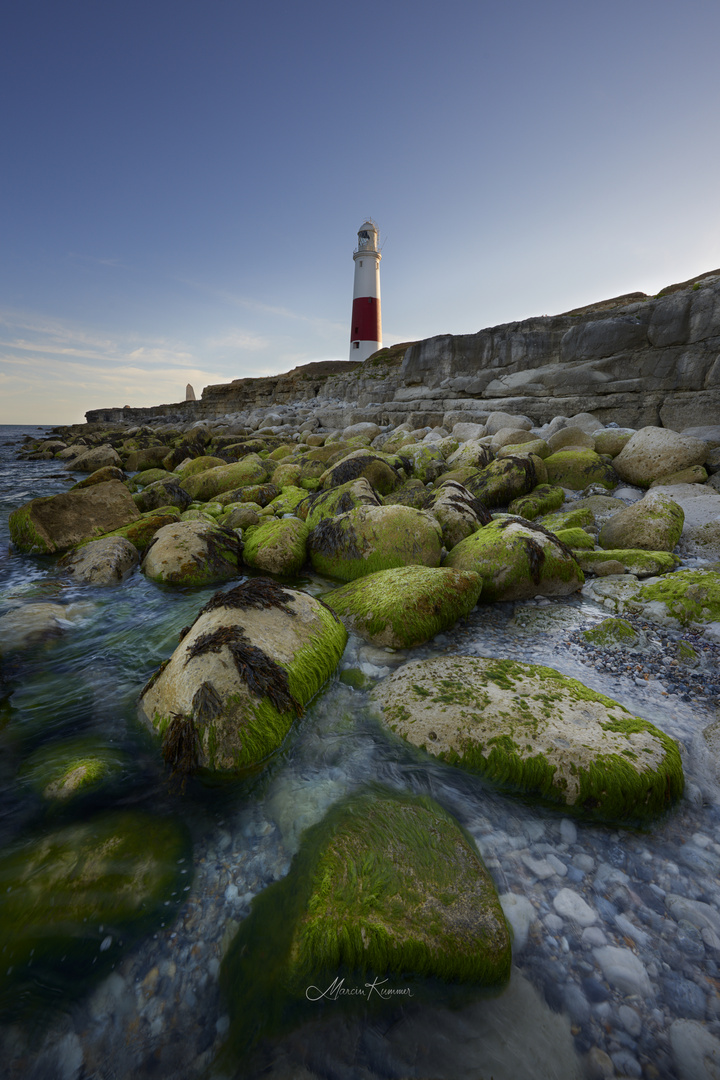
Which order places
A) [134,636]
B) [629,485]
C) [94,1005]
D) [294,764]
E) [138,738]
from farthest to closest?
[629,485]
[134,636]
[138,738]
[294,764]
[94,1005]

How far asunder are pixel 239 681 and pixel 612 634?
363 centimetres

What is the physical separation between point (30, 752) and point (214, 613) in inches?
63.7

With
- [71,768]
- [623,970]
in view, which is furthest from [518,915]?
[71,768]

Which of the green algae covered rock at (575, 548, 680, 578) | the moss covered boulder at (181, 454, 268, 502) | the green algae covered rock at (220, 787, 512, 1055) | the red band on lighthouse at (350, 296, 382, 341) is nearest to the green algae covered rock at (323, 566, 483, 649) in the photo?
the green algae covered rock at (575, 548, 680, 578)

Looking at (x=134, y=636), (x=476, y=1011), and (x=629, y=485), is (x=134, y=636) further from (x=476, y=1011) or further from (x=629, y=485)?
(x=629, y=485)

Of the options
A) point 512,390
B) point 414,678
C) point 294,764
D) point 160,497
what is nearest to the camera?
point 294,764

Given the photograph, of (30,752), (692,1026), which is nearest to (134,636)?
(30,752)

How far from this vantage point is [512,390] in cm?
1709

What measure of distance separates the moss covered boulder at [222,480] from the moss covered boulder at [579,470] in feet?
23.5

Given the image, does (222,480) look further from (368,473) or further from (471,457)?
(471,457)

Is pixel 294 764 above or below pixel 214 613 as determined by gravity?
below

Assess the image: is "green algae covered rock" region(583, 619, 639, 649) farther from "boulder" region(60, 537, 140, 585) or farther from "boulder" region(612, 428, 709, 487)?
"boulder" region(60, 537, 140, 585)

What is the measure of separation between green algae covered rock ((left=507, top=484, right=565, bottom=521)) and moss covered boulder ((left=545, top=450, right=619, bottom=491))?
900 millimetres

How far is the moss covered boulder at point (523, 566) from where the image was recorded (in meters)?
5.17
